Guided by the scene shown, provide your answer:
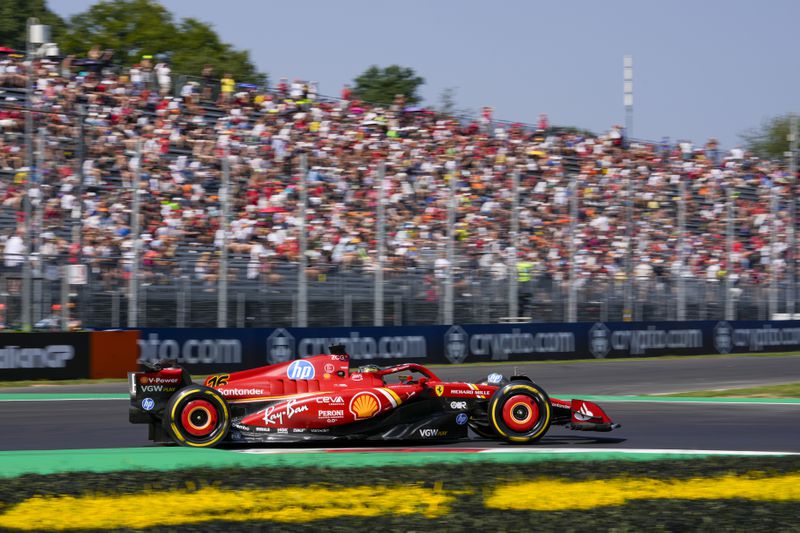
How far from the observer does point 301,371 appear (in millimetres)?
9781

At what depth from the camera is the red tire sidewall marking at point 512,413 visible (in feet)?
32.3

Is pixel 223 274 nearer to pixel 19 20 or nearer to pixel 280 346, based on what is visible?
pixel 280 346

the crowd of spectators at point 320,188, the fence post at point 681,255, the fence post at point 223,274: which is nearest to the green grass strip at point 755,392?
the crowd of spectators at point 320,188

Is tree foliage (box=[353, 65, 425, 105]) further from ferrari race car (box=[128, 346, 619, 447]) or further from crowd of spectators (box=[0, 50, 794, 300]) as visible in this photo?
ferrari race car (box=[128, 346, 619, 447])

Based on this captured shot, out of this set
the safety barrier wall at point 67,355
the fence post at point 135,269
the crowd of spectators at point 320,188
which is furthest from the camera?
the crowd of spectators at point 320,188

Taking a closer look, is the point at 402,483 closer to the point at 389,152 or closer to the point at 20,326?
the point at 20,326

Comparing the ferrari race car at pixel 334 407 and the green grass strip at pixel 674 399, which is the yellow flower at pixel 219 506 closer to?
the ferrari race car at pixel 334 407

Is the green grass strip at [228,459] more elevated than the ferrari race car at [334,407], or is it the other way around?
the ferrari race car at [334,407]

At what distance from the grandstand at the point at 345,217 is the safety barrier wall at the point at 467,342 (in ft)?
0.91

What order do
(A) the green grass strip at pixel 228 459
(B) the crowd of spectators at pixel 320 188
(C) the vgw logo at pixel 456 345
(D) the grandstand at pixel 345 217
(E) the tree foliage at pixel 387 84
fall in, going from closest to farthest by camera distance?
(A) the green grass strip at pixel 228 459
(D) the grandstand at pixel 345 217
(B) the crowd of spectators at pixel 320 188
(C) the vgw logo at pixel 456 345
(E) the tree foliage at pixel 387 84

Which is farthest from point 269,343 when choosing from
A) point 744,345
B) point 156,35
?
point 156,35

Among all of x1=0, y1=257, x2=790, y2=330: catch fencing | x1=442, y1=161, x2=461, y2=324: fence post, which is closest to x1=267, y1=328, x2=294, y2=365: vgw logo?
x1=0, y1=257, x2=790, y2=330: catch fencing

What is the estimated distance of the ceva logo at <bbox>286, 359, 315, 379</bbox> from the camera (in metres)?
9.75

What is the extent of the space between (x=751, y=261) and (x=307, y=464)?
2147 cm
